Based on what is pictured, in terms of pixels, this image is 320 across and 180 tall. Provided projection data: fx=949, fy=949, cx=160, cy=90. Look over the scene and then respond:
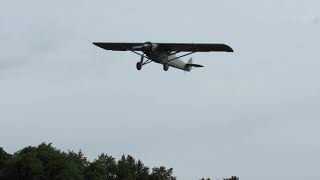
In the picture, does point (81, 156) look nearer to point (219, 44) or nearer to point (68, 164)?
point (68, 164)

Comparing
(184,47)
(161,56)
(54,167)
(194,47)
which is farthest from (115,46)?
(54,167)

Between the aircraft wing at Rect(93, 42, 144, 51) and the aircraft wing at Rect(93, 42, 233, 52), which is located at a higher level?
the aircraft wing at Rect(93, 42, 144, 51)

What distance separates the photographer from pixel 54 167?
108500 mm

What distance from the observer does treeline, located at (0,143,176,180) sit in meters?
108

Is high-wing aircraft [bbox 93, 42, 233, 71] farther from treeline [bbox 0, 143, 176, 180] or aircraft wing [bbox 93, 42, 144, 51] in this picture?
treeline [bbox 0, 143, 176, 180]

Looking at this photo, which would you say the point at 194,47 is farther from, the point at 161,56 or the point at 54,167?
the point at 54,167

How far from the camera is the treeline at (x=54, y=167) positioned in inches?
4245

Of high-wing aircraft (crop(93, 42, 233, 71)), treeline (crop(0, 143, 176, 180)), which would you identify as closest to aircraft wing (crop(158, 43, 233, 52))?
high-wing aircraft (crop(93, 42, 233, 71))

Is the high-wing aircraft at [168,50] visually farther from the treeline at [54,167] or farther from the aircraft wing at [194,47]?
the treeline at [54,167]

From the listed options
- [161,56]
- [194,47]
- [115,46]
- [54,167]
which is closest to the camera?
[161,56]

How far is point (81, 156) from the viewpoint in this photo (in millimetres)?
122000

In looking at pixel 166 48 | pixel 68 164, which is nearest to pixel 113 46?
pixel 166 48

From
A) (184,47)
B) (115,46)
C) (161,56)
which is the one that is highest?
(115,46)

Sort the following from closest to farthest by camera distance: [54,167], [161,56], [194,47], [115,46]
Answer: [161,56] → [194,47] → [115,46] → [54,167]
